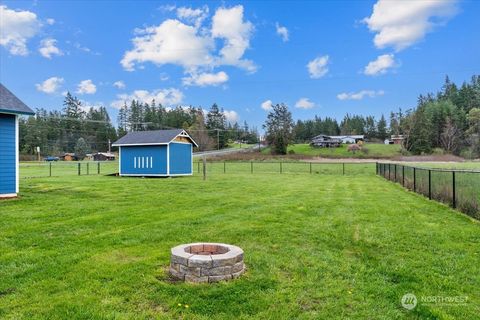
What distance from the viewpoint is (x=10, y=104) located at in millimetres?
11055

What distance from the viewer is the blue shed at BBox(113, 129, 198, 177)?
23.7 metres

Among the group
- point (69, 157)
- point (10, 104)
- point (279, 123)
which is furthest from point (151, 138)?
point (69, 157)

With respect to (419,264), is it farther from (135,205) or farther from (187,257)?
(135,205)

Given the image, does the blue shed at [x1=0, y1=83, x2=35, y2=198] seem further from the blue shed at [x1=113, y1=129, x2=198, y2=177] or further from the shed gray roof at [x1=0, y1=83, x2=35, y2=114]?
the blue shed at [x1=113, y1=129, x2=198, y2=177]

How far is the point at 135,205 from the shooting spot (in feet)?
33.6

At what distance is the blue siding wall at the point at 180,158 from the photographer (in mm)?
23922

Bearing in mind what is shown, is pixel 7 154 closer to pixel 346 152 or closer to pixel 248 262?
pixel 248 262

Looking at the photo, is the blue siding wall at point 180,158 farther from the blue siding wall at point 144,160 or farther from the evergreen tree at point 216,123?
the evergreen tree at point 216,123

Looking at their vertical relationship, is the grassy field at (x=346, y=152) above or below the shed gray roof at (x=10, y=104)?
below

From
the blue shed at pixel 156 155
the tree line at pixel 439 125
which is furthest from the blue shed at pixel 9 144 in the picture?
the tree line at pixel 439 125

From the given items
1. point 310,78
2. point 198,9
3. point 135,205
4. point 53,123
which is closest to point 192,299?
point 135,205

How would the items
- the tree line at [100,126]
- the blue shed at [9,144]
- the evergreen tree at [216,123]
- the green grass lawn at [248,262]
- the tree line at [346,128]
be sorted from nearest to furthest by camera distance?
the green grass lawn at [248,262] → the blue shed at [9,144] → the tree line at [100,126] → the evergreen tree at [216,123] → the tree line at [346,128]

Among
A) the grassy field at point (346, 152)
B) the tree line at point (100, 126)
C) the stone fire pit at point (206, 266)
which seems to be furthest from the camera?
the tree line at point (100, 126)

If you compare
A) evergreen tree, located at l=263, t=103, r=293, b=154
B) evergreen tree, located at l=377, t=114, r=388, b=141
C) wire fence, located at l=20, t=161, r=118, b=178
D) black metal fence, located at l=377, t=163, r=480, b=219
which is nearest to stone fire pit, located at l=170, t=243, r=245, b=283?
black metal fence, located at l=377, t=163, r=480, b=219
